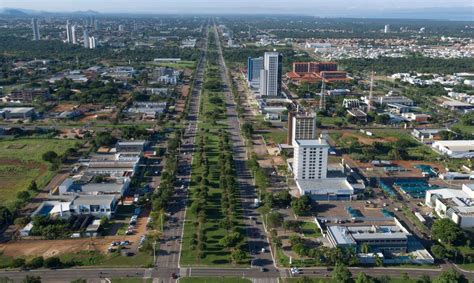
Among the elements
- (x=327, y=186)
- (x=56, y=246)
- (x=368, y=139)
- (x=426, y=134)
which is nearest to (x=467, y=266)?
(x=327, y=186)

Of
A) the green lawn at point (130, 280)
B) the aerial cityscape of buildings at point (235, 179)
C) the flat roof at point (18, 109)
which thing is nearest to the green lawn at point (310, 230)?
the aerial cityscape of buildings at point (235, 179)

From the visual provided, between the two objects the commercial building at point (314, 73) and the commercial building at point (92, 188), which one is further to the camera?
the commercial building at point (314, 73)

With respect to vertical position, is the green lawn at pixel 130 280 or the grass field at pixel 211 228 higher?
the grass field at pixel 211 228

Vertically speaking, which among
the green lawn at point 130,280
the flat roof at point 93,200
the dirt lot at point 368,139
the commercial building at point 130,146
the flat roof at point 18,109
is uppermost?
the flat roof at point 18,109

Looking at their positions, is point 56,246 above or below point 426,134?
below

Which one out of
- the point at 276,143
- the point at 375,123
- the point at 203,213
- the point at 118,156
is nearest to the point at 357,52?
the point at 375,123

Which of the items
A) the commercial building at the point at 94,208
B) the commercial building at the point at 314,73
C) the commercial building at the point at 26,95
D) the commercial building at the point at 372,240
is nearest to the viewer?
the commercial building at the point at 372,240

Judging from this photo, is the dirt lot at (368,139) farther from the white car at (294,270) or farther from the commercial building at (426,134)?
the white car at (294,270)

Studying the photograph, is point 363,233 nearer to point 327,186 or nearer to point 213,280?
point 327,186
